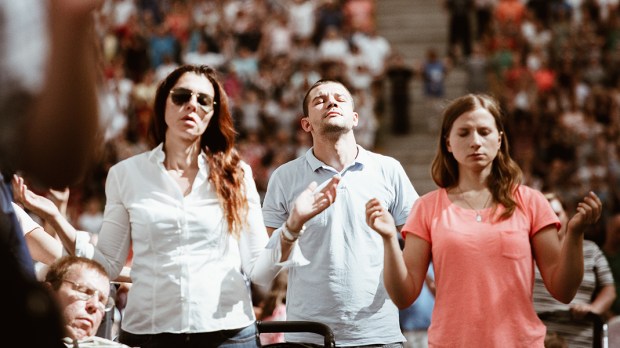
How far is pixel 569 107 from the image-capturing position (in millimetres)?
15562

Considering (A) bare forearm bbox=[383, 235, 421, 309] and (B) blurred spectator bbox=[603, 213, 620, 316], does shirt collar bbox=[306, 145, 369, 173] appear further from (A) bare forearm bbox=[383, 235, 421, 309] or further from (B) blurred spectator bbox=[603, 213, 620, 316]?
(B) blurred spectator bbox=[603, 213, 620, 316]

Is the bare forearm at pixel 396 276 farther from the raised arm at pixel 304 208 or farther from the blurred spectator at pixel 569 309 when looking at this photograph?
the blurred spectator at pixel 569 309

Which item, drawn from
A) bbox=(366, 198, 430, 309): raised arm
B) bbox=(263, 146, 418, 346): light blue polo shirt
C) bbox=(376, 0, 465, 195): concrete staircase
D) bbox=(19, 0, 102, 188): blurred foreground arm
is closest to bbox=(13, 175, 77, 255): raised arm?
bbox=(263, 146, 418, 346): light blue polo shirt

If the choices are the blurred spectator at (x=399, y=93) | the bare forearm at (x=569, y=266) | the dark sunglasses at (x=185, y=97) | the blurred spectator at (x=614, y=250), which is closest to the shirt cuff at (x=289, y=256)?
the dark sunglasses at (x=185, y=97)

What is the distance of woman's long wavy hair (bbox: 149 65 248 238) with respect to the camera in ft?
13.4

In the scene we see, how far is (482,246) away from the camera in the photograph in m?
3.79

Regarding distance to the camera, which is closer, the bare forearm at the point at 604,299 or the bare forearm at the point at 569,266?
the bare forearm at the point at 569,266

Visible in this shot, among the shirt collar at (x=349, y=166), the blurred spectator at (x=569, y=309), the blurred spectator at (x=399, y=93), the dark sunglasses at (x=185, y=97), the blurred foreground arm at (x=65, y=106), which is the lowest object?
the blurred spectator at (x=569, y=309)

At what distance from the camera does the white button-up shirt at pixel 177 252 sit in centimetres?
385

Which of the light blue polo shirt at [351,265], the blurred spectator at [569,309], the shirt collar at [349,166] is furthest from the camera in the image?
the blurred spectator at [569,309]

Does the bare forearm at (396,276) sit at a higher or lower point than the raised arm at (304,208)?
lower

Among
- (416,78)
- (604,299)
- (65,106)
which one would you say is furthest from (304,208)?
(416,78)

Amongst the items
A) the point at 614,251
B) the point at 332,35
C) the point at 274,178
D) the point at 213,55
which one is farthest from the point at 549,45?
the point at 274,178

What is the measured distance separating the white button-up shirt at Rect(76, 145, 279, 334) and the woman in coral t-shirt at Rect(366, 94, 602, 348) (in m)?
0.59
